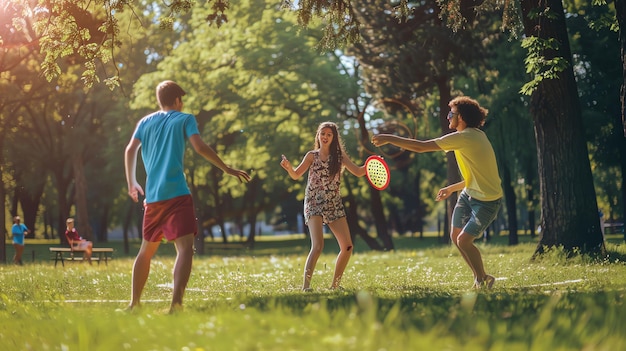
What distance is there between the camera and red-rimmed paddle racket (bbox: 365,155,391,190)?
11.2 metres

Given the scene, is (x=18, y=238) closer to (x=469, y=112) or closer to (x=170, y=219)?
(x=469, y=112)

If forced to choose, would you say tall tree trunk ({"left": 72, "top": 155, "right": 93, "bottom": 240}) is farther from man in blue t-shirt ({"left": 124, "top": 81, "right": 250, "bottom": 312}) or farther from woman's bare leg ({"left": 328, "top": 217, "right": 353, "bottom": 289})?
man in blue t-shirt ({"left": 124, "top": 81, "right": 250, "bottom": 312})

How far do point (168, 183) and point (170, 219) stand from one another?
32cm

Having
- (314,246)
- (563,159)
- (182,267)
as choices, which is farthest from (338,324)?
(563,159)

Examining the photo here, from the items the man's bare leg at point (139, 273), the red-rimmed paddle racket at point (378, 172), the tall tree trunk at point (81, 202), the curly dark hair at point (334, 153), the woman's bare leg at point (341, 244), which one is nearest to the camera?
the man's bare leg at point (139, 273)

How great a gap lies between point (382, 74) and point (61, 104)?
2203 cm

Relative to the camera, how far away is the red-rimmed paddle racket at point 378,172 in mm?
11156

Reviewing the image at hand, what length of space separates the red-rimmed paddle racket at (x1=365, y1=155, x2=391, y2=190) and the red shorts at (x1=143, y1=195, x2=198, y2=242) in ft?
12.5

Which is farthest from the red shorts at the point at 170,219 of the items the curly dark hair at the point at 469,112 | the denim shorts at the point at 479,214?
the curly dark hair at the point at 469,112

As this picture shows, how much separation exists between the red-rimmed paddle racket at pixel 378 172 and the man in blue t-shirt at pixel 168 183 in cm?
332

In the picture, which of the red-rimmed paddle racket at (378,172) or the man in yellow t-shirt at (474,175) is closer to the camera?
the man in yellow t-shirt at (474,175)

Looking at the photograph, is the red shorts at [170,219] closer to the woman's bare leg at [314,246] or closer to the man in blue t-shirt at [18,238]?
the woman's bare leg at [314,246]

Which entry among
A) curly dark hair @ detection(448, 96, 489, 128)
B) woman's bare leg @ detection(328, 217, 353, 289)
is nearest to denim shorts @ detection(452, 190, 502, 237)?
curly dark hair @ detection(448, 96, 489, 128)

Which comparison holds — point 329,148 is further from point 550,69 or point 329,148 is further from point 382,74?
point 382,74
